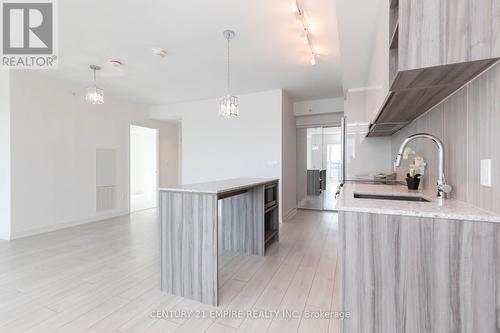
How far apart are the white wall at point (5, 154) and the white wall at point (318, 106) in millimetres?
5167

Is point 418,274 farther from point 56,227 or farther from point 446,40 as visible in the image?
point 56,227

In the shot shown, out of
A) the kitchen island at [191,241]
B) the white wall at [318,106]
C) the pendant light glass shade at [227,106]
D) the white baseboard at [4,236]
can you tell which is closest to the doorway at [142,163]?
the white baseboard at [4,236]

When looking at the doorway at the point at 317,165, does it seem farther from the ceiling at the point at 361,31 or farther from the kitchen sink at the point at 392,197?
the kitchen sink at the point at 392,197

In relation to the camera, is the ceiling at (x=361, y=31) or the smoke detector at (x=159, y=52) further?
the smoke detector at (x=159, y=52)

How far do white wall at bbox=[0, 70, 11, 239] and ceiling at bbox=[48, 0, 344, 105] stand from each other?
2.18 feet

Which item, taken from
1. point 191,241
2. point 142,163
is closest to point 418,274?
point 191,241

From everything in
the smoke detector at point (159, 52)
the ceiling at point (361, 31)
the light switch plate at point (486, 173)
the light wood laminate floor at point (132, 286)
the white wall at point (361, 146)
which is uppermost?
the smoke detector at point (159, 52)

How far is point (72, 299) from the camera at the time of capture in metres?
2.06

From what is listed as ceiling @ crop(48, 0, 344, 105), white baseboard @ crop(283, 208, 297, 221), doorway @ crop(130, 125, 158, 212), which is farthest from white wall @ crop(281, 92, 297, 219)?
doorway @ crop(130, 125, 158, 212)

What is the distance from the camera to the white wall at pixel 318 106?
525 cm

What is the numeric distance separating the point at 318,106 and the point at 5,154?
18.7ft

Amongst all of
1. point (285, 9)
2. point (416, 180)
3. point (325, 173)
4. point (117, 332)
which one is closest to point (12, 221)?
point (117, 332)

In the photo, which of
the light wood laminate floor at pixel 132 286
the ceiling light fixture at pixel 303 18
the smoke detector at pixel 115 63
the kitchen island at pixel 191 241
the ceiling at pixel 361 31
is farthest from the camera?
the smoke detector at pixel 115 63

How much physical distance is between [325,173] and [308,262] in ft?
12.7
